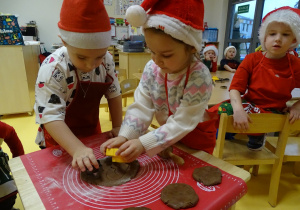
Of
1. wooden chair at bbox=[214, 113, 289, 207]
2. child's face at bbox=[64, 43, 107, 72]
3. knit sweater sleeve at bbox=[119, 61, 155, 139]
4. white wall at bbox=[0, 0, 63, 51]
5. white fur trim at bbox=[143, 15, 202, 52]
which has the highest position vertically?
white wall at bbox=[0, 0, 63, 51]

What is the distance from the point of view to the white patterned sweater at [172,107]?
0.64 meters

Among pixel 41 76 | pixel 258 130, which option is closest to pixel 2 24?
pixel 41 76

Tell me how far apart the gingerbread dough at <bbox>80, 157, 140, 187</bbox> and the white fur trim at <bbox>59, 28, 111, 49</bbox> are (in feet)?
1.15

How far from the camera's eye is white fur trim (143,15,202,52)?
57cm

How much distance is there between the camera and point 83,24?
0.62 metres

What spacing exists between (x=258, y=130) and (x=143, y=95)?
64cm

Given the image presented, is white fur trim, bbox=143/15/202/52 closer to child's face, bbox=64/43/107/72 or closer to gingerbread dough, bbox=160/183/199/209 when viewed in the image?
child's face, bbox=64/43/107/72

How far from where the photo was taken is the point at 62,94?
0.73m

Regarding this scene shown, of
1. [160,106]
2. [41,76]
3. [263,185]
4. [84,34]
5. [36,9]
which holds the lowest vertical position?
[263,185]

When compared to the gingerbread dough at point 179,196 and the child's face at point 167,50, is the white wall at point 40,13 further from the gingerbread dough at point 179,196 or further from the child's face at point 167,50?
the gingerbread dough at point 179,196

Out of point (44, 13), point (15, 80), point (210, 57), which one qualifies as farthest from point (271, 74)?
point (44, 13)

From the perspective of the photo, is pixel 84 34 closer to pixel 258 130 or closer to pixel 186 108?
pixel 186 108

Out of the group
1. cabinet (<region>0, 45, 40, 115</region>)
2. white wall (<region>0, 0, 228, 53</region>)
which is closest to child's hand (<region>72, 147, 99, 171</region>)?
cabinet (<region>0, 45, 40, 115</region>)

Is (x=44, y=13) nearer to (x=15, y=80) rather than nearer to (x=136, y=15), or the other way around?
(x=15, y=80)
